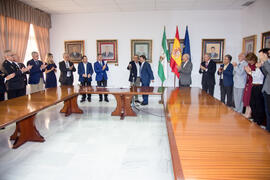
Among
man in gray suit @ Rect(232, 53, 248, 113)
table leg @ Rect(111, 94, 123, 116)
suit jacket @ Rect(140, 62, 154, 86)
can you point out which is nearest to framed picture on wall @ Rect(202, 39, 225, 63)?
man in gray suit @ Rect(232, 53, 248, 113)

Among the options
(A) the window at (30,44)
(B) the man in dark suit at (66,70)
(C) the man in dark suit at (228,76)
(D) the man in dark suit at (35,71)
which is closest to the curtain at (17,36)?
(A) the window at (30,44)

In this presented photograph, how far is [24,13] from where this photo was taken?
18.8 feet

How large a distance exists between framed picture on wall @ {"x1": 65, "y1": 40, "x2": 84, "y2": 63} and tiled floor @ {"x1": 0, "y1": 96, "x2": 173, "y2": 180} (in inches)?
128

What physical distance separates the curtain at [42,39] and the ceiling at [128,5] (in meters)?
0.68

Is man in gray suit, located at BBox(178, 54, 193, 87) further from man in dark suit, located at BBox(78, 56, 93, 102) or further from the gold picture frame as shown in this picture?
man in dark suit, located at BBox(78, 56, 93, 102)

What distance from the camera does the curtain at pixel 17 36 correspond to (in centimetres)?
523

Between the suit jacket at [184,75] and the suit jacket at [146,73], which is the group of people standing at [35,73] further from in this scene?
the suit jacket at [184,75]

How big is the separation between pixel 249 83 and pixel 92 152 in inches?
144

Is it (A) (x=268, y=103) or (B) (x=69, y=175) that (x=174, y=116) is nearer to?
(B) (x=69, y=175)

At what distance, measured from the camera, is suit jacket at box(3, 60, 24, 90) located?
383 cm

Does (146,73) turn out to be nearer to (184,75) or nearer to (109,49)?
(184,75)

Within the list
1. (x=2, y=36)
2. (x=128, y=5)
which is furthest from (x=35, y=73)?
(x=128, y=5)

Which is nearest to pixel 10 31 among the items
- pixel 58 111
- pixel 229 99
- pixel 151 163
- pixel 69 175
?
pixel 58 111

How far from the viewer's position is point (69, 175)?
2270 mm
